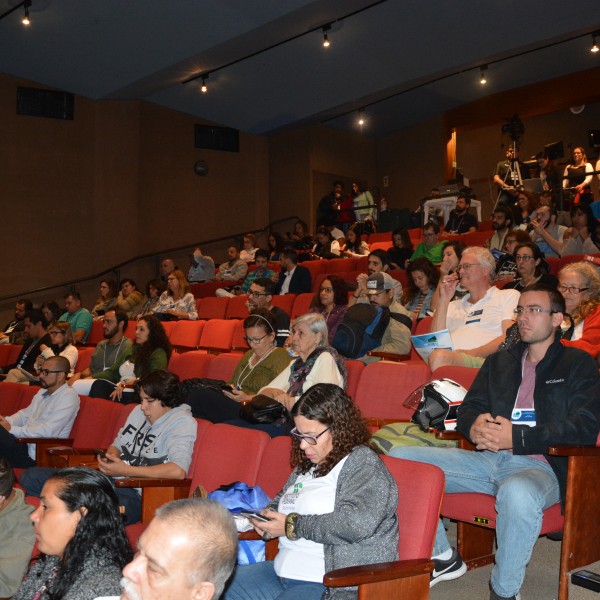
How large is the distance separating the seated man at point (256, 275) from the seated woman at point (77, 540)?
229 inches

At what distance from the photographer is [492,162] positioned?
12547 millimetres

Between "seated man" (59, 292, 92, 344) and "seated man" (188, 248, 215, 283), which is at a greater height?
"seated man" (188, 248, 215, 283)

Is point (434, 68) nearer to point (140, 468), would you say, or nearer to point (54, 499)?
point (140, 468)

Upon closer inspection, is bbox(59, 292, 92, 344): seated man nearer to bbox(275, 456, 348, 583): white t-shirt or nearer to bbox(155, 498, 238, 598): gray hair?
bbox(275, 456, 348, 583): white t-shirt

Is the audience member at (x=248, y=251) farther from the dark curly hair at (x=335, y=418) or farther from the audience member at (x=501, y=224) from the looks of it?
the dark curly hair at (x=335, y=418)

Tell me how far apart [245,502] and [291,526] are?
31cm

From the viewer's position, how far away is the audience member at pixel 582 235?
5.81 m

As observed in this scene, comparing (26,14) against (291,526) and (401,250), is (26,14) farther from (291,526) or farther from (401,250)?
(291,526)

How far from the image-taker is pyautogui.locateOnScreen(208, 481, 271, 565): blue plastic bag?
2297 millimetres

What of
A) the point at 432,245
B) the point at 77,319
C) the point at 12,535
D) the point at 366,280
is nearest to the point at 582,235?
the point at 432,245

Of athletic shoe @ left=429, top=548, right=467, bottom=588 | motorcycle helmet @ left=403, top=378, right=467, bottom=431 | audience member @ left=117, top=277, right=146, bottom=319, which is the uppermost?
audience member @ left=117, top=277, right=146, bottom=319

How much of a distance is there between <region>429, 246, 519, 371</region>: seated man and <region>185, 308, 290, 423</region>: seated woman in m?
0.87

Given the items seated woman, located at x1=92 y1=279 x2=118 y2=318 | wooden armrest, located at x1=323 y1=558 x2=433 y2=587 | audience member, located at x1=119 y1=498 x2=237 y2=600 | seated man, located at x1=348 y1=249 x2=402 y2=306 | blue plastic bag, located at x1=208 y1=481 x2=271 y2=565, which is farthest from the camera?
seated woman, located at x1=92 y1=279 x2=118 y2=318

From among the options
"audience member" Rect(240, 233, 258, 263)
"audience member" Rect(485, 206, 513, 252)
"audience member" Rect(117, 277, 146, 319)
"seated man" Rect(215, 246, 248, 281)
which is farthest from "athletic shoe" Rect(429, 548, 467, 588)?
"audience member" Rect(240, 233, 258, 263)
